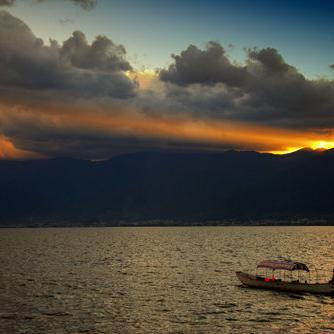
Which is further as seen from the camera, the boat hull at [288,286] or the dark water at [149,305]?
the boat hull at [288,286]

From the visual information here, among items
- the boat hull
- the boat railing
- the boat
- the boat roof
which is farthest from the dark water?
the boat railing

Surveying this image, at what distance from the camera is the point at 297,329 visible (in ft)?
181

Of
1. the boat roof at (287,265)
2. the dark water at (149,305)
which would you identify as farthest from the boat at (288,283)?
the dark water at (149,305)

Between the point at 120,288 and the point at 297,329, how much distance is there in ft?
126

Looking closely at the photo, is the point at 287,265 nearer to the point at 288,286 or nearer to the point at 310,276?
the point at 288,286

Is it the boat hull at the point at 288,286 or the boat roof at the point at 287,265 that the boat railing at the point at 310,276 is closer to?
the boat roof at the point at 287,265

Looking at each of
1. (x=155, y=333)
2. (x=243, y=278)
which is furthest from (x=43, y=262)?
(x=155, y=333)

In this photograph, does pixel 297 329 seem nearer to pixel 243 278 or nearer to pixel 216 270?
pixel 243 278

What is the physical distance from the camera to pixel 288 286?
8225cm

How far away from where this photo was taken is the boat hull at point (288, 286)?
7819 centimetres

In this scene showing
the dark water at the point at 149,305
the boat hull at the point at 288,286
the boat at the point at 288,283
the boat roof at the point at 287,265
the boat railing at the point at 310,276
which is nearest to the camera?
the dark water at the point at 149,305

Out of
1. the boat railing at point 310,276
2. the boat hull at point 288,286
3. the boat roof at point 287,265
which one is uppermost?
the boat roof at point 287,265

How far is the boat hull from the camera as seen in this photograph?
7819 centimetres

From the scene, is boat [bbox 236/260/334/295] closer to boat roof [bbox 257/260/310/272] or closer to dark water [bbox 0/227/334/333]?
boat roof [bbox 257/260/310/272]
